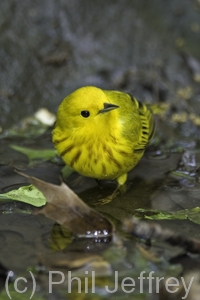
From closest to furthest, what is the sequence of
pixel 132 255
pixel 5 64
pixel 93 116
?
pixel 132 255 → pixel 93 116 → pixel 5 64

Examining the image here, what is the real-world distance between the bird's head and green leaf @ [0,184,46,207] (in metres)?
0.72

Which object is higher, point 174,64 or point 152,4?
point 152,4

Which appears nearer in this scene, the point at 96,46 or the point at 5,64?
the point at 5,64

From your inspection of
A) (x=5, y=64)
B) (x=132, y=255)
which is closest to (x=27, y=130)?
(x=5, y=64)

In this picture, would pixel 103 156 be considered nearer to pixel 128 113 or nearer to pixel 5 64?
pixel 128 113

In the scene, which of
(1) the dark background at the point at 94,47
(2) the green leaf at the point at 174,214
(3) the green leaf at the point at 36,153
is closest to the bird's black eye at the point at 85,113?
(2) the green leaf at the point at 174,214

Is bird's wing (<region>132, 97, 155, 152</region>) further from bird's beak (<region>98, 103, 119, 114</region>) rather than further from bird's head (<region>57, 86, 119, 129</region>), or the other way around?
bird's beak (<region>98, 103, 119, 114</region>)

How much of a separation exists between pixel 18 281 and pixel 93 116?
1690mm

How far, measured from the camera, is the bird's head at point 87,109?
16.0ft

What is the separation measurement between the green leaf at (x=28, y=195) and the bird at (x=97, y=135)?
1.44 ft

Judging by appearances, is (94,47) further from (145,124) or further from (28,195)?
(28,195)

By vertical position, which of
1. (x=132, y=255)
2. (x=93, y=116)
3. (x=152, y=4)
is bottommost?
(x=132, y=255)

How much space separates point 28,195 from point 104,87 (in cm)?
289

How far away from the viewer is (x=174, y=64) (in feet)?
26.0
